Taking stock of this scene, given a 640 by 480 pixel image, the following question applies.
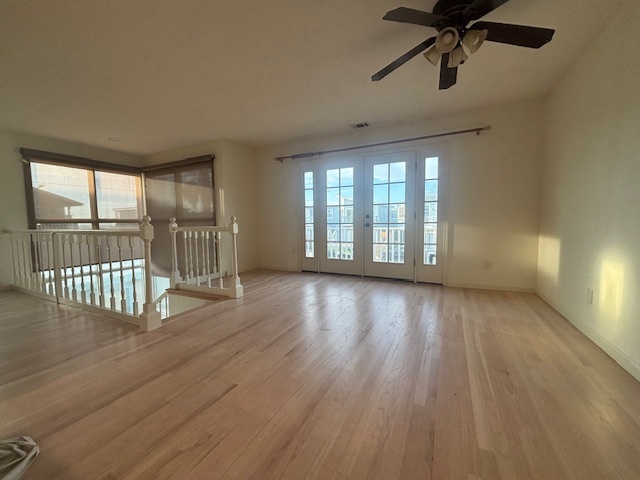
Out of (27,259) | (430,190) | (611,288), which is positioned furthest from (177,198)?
(611,288)

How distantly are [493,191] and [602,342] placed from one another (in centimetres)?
203

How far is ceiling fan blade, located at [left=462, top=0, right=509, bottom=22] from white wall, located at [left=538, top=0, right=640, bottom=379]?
945mm

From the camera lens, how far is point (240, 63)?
7.56 ft

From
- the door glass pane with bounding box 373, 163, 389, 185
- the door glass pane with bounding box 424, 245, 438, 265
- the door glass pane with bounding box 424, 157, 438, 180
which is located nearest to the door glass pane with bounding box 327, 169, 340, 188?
the door glass pane with bounding box 373, 163, 389, 185

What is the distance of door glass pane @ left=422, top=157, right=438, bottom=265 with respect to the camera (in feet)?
12.1

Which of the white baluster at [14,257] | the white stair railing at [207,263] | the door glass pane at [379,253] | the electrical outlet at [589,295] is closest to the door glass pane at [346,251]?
the door glass pane at [379,253]

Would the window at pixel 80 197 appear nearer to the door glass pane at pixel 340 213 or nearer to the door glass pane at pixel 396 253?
the door glass pane at pixel 340 213

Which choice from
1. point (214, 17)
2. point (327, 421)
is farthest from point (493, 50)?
point (327, 421)

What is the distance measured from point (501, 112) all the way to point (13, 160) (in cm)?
677

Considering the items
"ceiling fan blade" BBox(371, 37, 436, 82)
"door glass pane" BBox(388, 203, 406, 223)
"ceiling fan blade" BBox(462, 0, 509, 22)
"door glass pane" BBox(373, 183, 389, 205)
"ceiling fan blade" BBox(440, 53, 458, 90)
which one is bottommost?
"door glass pane" BBox(388, 203, 406, 223)

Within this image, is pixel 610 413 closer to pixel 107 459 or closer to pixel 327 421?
pixel 327 421

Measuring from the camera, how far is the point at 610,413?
4.20 ft

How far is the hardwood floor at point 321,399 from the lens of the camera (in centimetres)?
103

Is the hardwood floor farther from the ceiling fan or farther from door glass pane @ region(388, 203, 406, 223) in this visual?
the ceiling fan
